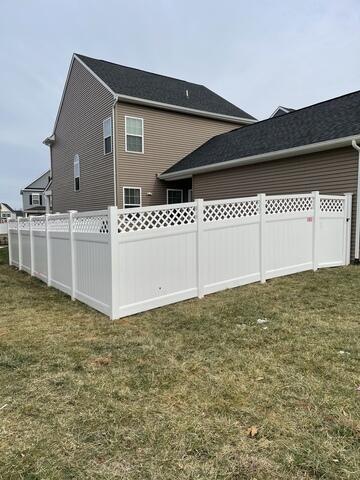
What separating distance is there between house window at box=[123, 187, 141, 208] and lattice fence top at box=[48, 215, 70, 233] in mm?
6556

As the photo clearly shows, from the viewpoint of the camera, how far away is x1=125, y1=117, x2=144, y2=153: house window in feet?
44.9

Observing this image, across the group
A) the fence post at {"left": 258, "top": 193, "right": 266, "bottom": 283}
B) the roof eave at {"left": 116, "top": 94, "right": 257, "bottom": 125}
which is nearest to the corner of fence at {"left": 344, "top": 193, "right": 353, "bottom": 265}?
the fence post at {"left": 258, "top": 193, "right": 266, "bottom": 283}

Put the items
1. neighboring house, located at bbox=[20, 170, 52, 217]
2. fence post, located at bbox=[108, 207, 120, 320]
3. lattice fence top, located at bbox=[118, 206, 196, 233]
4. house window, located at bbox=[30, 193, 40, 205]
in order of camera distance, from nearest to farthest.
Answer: fence post, located at bbox=[108, 207, 120, 320] < lattice fence top, located at bbox=[118, 206, 196, 233] < neighboring house, located at bbox=[20, 170, 52, 217] < house window, located at bbox=[30, 193, 40, 205]

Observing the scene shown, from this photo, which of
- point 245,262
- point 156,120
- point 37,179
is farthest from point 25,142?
point 245,262

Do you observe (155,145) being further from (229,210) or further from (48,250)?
(229,210)

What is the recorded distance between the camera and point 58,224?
277 inches

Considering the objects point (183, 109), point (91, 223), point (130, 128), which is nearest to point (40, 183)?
point (130, 128)

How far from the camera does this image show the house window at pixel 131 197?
548 inches

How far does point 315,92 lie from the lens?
25.7m

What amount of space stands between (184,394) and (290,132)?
942cm

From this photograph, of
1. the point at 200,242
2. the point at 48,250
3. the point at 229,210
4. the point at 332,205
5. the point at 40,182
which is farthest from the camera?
the point at 40,182

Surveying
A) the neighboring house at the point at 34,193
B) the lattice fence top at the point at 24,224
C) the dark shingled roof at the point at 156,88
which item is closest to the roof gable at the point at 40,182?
the neighboring house at the point at 34,193

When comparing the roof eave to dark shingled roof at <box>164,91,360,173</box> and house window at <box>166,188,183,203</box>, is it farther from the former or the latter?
house window at <box>166,188,183,203</box>

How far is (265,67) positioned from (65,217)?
16.9 m
